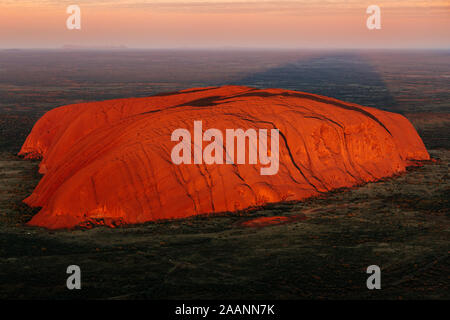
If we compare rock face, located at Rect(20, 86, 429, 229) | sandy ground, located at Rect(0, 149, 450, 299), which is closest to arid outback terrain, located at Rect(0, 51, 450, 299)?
sandy ground, located at Rect(0, 149, 450, 299)

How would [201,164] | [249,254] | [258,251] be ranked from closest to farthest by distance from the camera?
[249,254] < [258,251] < [201,164]

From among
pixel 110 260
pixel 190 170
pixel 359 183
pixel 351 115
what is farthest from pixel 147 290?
pixel 351 115

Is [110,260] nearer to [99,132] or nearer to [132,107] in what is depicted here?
[99,132]

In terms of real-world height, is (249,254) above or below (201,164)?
below

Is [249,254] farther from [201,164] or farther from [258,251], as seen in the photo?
[201,164]

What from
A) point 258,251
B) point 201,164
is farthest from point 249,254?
point 201,164

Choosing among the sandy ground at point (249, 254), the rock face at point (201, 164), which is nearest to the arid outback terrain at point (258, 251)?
the sandy ground at point (249, 254)
